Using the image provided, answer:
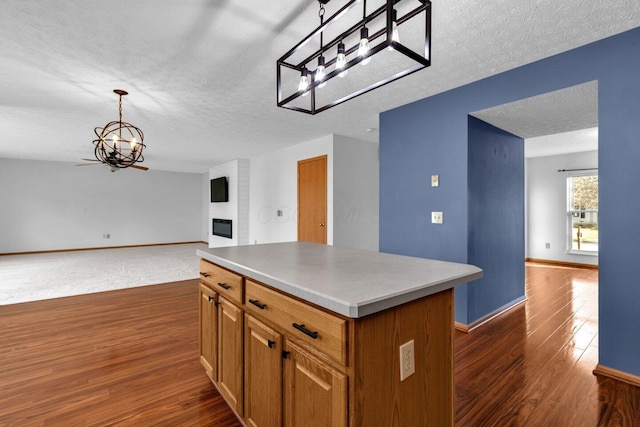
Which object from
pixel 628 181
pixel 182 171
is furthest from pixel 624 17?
pixel 182 171

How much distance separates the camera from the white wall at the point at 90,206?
7.70 m

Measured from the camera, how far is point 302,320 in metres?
1.13

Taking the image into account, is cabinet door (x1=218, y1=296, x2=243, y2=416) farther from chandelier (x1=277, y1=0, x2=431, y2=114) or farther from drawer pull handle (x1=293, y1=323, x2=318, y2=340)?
chandelier (x1=277, y1=0, x2=431, y2=114)

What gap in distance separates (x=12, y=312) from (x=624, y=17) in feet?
20.1

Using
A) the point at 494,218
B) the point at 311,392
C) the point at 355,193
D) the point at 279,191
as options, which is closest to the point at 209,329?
the point at 311,392

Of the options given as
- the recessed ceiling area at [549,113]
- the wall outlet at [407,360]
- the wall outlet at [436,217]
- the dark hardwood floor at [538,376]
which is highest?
the recessed ceiling area at [549,113]

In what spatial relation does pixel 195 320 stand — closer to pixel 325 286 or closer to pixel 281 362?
pixel 281 362

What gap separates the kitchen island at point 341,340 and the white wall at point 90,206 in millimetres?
9023

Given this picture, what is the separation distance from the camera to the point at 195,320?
329 cm

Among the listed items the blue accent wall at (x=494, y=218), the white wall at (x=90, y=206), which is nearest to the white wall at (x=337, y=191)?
the blue accent wall at (x=494, y=218)

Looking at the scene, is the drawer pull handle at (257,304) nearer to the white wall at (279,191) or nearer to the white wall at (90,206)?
the white wall at (279,191)

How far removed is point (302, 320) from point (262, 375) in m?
0.46

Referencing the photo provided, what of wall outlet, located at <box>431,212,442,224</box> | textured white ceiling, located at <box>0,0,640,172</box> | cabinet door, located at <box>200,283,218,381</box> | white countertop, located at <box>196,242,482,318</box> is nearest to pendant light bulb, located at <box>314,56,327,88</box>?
textured white ceiling, located at <box>0,0,640,172</box>

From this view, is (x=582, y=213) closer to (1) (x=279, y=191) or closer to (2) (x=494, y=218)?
(2) (x=494, y=218)
